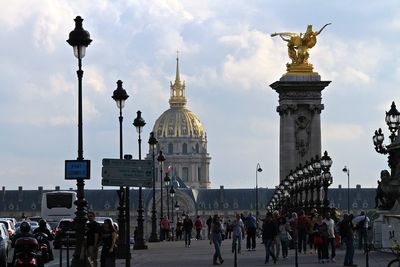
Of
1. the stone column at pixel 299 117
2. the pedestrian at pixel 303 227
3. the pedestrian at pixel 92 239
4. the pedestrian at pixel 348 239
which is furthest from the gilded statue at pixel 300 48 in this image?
the pedestrian at pixel 92 239

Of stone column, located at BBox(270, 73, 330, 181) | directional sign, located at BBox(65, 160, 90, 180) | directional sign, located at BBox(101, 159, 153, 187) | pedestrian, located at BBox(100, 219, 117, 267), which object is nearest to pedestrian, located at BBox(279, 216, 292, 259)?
pedestrian, located at BBox(100, 219, 117, 267)

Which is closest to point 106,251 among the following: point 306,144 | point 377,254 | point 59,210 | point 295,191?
point 377,254

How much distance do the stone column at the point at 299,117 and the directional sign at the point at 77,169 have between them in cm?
6841

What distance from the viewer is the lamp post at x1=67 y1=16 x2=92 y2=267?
Result: 34656mm

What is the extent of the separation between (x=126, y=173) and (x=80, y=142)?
117 inches

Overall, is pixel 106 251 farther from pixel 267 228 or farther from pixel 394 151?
pixel 394 151

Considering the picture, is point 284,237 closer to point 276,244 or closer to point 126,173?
point 276,244

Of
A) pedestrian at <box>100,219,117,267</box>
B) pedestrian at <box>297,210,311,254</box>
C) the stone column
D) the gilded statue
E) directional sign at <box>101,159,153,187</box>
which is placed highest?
the gilded statue

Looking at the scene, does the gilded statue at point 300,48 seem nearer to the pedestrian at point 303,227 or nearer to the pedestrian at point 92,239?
the pedestrian at point 303,227

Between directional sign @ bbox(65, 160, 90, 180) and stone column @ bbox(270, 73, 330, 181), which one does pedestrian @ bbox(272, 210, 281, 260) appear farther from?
stone column @ bbox(270, 73, 330, 181)

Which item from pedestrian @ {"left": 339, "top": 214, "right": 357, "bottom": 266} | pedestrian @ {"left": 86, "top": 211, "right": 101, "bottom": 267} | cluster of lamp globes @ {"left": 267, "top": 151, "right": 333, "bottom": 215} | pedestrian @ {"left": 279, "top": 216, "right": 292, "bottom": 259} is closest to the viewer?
pedestrian @ {"left": 86, "top": 211, "right": 101, "bottom": 267}

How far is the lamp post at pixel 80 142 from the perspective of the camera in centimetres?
3466

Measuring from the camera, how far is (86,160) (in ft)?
115

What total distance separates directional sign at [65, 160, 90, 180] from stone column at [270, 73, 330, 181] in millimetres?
68413
